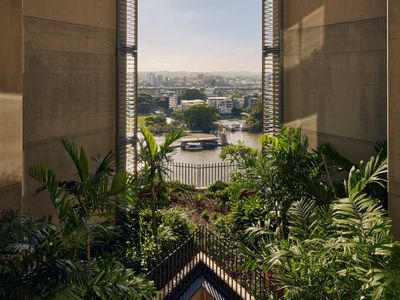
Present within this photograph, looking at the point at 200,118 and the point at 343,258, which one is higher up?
the point at 200,118

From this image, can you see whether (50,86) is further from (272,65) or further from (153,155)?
(272,65)

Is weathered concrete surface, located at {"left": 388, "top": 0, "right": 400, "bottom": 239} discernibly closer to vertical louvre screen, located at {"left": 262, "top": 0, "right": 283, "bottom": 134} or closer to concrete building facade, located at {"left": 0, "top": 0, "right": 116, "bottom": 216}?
vertical louvre screen, located at {"left": 262, "top": 0, "right": 283, "bottom": 134}

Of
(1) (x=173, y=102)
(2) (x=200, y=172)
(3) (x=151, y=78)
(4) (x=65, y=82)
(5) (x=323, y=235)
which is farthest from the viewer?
(3) (x=151, y=78)

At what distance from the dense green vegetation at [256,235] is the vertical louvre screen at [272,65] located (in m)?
1.54

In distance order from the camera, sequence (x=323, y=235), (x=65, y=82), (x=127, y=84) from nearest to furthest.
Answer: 1. (x=323, y=235)
2. (x=65, y=82)
3. (x=127, y=84)

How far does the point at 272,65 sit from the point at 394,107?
432cm

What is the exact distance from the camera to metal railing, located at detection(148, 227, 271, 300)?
17.5 feet

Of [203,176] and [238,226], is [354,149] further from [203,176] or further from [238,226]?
[203,176]

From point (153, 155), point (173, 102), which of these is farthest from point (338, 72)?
point (173, 102)

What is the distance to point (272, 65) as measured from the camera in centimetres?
848

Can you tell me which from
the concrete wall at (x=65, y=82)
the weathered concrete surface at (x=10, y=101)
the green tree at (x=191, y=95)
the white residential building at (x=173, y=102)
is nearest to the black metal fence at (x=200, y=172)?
the concrete wall at (x=65, y=82)

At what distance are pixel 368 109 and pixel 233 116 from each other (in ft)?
99.2

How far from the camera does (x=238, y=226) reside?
23.8ft

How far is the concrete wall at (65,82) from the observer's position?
18.6 feet
